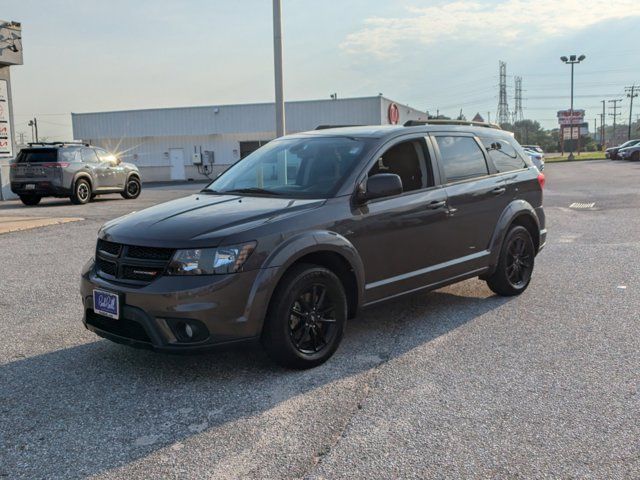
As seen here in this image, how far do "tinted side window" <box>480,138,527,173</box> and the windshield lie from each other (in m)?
1.81

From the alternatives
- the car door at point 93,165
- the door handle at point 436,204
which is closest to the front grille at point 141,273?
the door handle at point 436,204

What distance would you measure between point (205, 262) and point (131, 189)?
1790 centimetres

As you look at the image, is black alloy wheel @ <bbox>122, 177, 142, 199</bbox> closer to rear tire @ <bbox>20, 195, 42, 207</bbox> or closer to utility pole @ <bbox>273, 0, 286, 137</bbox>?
rear tire @ <bbox>20, 195, 42, 207</bbox>

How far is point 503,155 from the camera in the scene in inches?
250

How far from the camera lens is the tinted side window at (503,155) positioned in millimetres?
6172

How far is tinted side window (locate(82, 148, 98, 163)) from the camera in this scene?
1839cm

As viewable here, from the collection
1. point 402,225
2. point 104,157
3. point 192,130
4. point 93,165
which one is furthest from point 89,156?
point 192,130

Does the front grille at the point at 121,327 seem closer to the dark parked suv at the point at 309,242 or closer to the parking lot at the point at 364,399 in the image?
the dark parked suv at the point at 309,242

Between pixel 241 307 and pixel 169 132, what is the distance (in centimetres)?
4069

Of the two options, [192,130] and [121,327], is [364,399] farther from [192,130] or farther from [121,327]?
[192,130]

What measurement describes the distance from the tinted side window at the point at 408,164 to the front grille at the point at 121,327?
225cm

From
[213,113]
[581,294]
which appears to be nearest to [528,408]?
[581,294]

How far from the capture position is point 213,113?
41.6 meters

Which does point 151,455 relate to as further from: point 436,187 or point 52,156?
point 52,156
